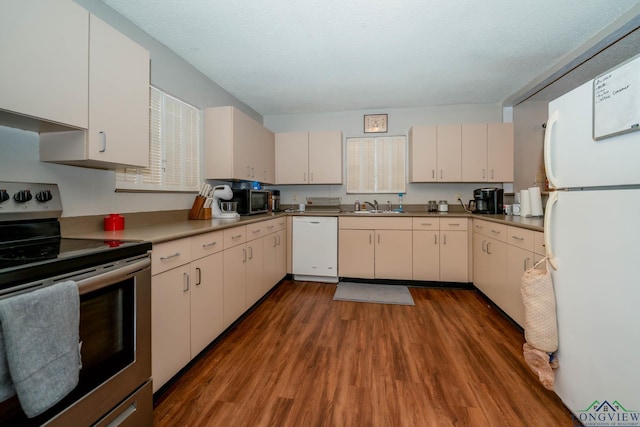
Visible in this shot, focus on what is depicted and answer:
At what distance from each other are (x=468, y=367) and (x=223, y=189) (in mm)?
2595

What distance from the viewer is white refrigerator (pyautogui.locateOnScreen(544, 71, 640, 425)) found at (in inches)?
41.9

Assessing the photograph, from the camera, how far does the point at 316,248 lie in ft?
12.0

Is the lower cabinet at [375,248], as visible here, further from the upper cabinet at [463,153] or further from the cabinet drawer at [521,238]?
the cabinet drawer at [521,238]

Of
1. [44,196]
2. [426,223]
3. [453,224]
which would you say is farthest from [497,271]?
[44,196]

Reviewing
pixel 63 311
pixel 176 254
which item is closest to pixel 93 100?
pixel 176 254

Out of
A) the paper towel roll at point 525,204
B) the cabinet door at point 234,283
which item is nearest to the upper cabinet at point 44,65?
the cabinet door at point 234,283

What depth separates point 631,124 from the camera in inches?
41.3

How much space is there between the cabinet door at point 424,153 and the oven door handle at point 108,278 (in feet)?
11.2

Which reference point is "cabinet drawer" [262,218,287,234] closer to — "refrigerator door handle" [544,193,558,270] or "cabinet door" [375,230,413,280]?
"cabinet door" [375,230,413,280]

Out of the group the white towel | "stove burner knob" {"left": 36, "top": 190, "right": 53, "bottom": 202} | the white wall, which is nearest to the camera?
the white towel

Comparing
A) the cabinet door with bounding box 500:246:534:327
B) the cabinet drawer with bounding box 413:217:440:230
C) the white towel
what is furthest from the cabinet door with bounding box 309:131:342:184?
the white towel

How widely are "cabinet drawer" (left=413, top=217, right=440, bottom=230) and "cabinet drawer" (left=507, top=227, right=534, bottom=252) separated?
39.5 inches

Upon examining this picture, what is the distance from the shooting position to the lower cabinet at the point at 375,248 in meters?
3.48

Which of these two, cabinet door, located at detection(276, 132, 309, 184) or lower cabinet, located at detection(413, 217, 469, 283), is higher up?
cabinet door, located at detection(276, 132, 309, 184)
